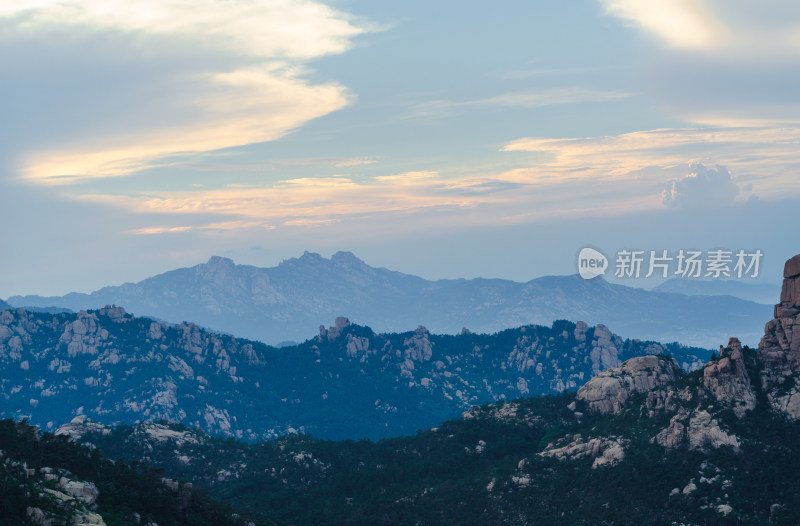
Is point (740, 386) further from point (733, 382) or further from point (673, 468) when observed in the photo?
point (673, 468)

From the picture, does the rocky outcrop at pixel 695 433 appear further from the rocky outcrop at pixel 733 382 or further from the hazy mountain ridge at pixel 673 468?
the rocky outcrop at pixel 733 382

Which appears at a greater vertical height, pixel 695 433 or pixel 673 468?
pixel 695 433

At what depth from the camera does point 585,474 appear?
179 meters

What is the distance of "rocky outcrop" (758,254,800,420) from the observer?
568 ft

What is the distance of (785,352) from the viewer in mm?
179000

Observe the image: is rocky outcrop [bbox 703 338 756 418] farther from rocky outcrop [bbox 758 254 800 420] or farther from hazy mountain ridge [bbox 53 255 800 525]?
rocky outcrop [bbox 758 254 800 420]

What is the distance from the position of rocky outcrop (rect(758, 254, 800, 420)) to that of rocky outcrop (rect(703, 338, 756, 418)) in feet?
13.7

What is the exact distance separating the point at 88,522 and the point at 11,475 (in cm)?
1482


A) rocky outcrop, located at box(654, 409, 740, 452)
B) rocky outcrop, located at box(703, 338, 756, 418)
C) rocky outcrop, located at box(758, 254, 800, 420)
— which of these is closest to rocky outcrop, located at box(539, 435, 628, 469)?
rocky outcrop, located at box(654, 409, 740, 452)

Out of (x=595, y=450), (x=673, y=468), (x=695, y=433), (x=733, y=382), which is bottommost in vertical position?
(x=595, y=450)

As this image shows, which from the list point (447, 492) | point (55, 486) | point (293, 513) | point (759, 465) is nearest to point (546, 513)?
point (447, 492)

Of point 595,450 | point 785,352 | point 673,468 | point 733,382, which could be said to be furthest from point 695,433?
point 785,352

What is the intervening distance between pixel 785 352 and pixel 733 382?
12994mm

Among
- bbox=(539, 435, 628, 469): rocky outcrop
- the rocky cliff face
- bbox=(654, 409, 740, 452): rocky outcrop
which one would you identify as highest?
the rocky cliff face
